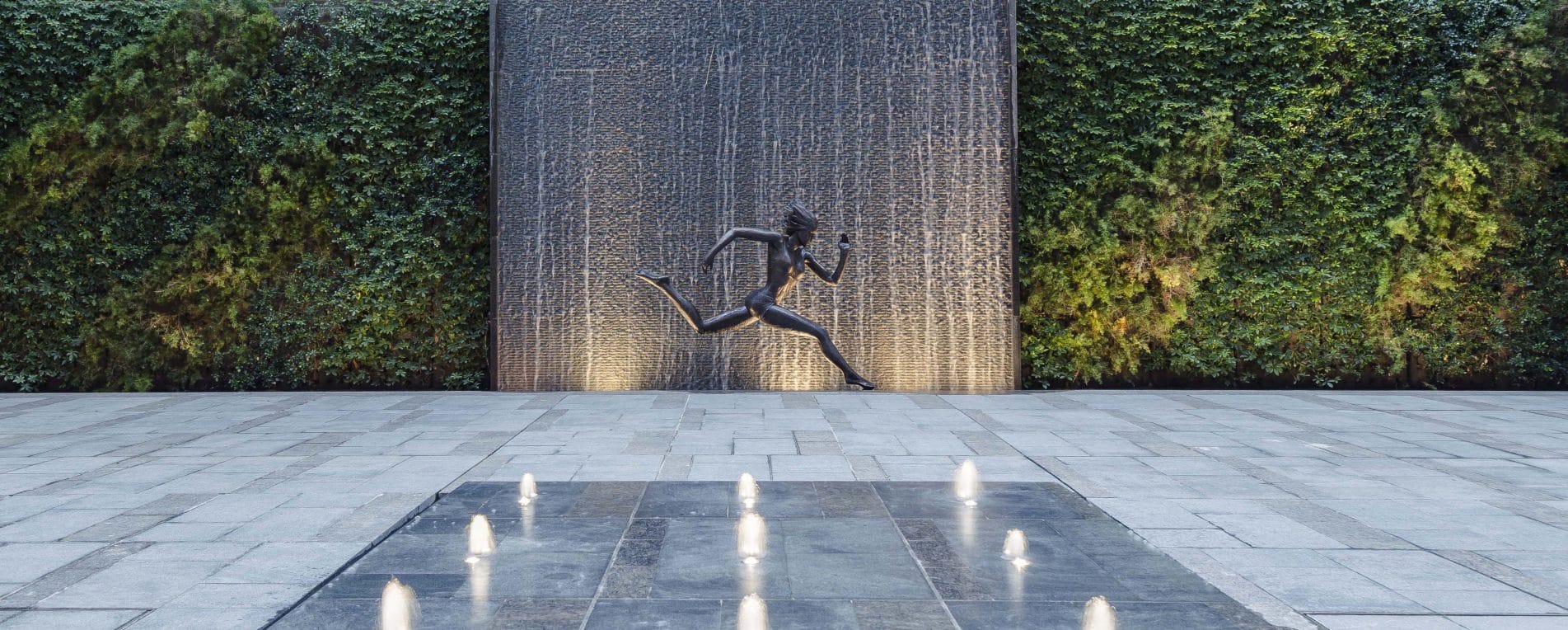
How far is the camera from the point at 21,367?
30.9 feet

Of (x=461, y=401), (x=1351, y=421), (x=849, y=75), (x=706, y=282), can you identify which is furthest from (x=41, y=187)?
(x=1351, y=421)

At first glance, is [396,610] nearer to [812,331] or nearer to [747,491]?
[747,491]

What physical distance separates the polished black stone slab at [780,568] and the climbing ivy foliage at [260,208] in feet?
20.3

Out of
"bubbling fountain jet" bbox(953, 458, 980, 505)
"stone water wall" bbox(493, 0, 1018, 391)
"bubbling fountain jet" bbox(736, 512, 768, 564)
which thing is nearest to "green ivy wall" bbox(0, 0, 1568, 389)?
"stone water wall" bbox(493, 0, 1018, 391)

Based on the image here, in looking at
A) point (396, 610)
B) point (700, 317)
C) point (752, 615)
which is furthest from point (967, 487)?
point (700, 317)

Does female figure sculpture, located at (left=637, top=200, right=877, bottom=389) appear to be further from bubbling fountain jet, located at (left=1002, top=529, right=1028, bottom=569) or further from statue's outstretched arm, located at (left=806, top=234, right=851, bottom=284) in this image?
→ bubbling fountain jet, located at (left=1002, top=529, right=1028, bottom=569)

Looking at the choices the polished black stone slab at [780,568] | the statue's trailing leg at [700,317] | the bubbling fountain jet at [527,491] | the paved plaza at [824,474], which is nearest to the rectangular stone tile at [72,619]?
the paved plaza at [824,474]

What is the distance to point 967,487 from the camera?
414 centimetres

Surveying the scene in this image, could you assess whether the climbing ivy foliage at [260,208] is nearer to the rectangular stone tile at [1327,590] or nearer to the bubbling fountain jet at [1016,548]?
the bubbling fountain jet at [1016,548]

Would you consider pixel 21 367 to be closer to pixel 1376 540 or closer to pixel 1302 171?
pixel 1376 540

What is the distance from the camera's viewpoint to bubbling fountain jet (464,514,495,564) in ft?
10.3

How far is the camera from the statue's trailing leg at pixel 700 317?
28.0 feet

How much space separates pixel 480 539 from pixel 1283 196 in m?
9.30

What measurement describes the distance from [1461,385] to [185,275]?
45.8 feet
